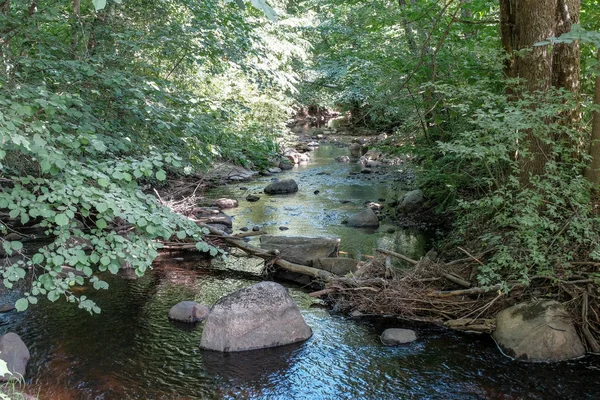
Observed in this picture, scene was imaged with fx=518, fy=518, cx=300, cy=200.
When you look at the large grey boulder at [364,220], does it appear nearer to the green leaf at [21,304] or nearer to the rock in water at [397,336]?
the rock in water at [397,336]

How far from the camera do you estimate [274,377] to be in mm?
5770

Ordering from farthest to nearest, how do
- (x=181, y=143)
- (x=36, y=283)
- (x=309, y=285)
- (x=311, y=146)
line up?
(x=311, y=146)
(x=309, y=285)
(x=181, y=143)
(x=36, y=283)

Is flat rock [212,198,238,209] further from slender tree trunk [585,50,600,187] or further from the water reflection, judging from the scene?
slender tree trunk [585,50,600,187]

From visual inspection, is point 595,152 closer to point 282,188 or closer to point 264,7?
point 264,7

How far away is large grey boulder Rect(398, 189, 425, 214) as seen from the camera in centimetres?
1276

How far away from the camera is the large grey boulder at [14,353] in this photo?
5.54 meters

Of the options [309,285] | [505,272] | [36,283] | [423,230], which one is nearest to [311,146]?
[423,230]

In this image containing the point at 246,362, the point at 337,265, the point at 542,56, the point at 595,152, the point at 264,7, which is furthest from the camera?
the point at 337,265

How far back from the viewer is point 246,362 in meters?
6.12

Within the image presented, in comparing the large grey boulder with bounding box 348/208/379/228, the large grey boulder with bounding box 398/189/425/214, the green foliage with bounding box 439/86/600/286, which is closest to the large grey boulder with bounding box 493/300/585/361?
the green foliage with bounding box 439/86/600/286

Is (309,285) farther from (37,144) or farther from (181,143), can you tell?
(37,144)

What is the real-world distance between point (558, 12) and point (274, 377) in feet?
19.0

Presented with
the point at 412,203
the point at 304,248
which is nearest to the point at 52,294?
the point at 304,248

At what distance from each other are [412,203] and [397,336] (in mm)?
6638
